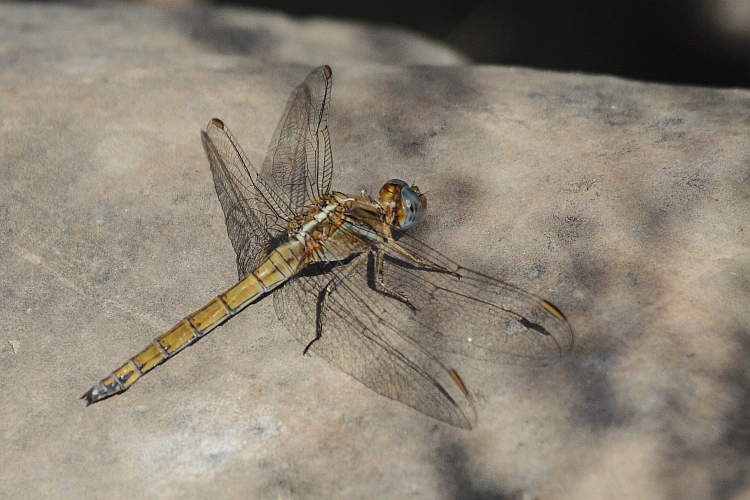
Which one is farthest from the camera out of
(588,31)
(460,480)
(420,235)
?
(588,31)

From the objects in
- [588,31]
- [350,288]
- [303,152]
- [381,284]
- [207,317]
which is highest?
[588,31]

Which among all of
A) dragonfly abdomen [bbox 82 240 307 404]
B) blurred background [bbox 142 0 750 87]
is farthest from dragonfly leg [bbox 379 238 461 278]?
blurred background [bbox 142 0 750 87]

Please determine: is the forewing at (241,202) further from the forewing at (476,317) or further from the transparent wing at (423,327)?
the forewing at (476,317)

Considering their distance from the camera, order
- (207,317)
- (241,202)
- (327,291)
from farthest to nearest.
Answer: (241,202) < (327,291) < (207,317)

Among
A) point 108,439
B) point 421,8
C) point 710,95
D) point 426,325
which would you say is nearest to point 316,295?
point 426,325

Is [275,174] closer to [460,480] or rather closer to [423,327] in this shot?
[423,327]

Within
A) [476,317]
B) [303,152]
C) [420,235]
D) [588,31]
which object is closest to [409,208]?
[420,235]

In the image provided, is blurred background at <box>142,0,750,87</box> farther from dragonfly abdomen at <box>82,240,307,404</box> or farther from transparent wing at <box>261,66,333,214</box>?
dragonfly abdomen at <box>82,240,307,404</box>
